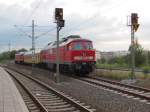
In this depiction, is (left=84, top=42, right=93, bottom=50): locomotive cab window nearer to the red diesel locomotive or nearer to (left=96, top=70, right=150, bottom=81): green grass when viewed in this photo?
the red diesel locomotive

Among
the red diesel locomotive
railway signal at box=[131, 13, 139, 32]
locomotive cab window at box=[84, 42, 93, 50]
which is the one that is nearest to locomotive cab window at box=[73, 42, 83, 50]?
the red diesel locomotive

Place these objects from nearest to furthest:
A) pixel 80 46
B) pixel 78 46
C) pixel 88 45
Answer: pixel 78 46 < pixel 80 46 < pixel 88 45

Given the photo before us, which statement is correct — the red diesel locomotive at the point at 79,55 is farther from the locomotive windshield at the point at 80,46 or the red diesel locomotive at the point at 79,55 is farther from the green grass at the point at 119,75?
the green grass at the point at 119,75

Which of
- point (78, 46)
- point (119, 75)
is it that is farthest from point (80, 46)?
point (119, 75)

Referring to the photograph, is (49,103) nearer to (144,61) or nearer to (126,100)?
→ (126,100)

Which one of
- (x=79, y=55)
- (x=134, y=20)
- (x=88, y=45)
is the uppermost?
(x=134, y=20)

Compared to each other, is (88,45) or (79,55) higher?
(88,45)

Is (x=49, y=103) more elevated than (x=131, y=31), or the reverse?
(x=131, y=31)

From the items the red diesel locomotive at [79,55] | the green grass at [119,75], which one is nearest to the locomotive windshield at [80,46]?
the red diesel locomotive at [79,55]

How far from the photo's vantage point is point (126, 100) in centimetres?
1569

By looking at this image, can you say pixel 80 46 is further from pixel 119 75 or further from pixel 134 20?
pixel 134 20

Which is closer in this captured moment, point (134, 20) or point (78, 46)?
point (134, 20)

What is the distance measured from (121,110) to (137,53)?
40239 millimetres

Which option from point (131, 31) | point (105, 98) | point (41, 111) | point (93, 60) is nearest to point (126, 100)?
point (105, 98)
